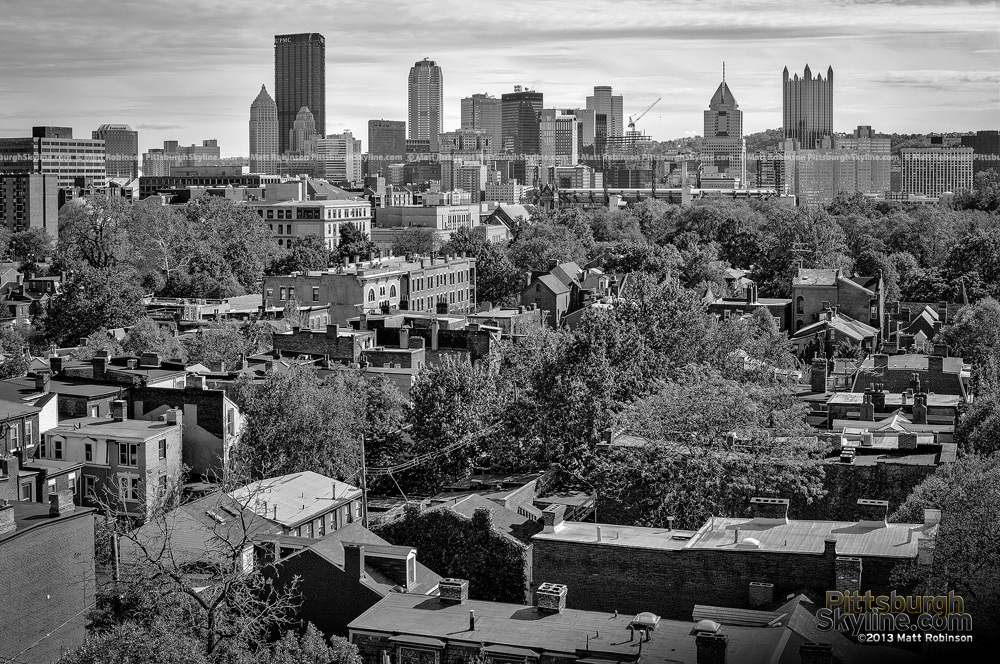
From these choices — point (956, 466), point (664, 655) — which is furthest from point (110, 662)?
point (956, 466)

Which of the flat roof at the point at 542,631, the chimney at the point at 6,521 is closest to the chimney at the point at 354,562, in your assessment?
the flat roof at the point at 542,631

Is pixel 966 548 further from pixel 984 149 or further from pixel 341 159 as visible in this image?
pixel 341 159

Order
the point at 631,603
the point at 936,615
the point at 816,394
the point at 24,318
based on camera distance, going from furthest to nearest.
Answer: the point at 24,318
the point at 816,394
the point at 631,603
the point at 936,615

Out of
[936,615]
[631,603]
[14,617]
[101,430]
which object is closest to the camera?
[936,615]

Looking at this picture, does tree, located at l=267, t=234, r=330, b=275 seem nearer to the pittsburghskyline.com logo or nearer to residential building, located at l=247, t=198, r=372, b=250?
residential building, located at l=247, t=198, r=372, b=250

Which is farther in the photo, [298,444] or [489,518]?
[298,444]

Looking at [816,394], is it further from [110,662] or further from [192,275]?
[192,275]

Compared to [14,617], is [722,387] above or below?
above
